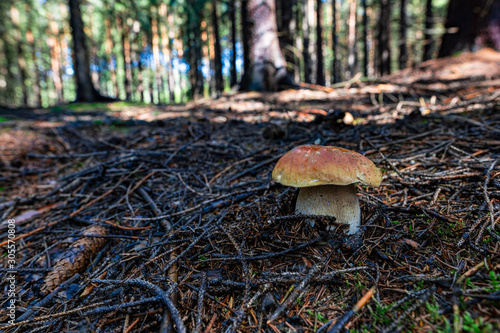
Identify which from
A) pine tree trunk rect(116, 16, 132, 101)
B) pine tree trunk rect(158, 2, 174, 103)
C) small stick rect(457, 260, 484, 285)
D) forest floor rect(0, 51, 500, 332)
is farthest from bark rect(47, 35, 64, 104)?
small stick rect(457, 260, 484, 285)

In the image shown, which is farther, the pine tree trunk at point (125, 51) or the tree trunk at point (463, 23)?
the pine tree trunk at point (125, 51)

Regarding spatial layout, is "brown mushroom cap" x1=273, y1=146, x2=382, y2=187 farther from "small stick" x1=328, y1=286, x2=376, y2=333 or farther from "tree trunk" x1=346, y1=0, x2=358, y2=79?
"tree trunk" x1=346, y1=0, x2=358, y2=79

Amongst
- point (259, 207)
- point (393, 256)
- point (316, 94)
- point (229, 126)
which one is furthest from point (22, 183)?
point (316, 94)

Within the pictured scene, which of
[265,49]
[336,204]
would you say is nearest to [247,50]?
[265,49]

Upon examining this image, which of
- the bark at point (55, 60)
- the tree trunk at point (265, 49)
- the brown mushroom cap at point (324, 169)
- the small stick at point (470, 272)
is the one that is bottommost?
the small stick at point (470, 272)

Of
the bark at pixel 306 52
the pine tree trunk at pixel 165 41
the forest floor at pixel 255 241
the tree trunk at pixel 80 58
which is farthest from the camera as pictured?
the pine tree trunk at pixel 165 41

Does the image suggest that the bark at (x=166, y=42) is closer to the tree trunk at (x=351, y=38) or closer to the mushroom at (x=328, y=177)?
the tree trunk at (x=351, y=38)

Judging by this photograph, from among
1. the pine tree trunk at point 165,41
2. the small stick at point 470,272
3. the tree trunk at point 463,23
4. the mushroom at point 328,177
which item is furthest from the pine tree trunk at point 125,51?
the small stick at point 470,272

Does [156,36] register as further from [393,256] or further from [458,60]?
[393,256]

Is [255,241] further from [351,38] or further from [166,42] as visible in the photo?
[166,42]
